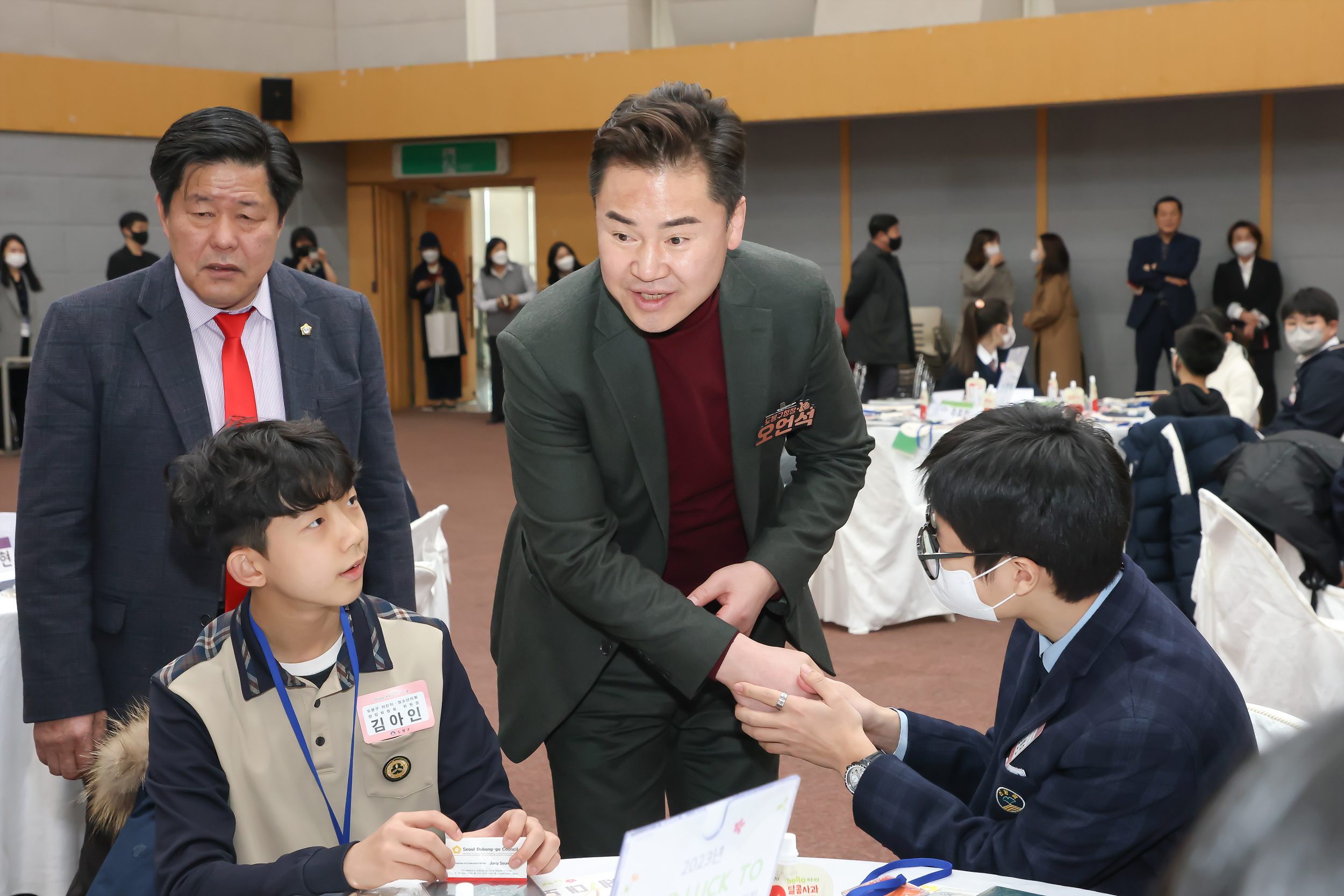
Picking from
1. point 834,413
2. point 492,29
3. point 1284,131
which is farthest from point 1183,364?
point 492,29

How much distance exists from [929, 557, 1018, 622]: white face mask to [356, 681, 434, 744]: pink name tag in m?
0.69

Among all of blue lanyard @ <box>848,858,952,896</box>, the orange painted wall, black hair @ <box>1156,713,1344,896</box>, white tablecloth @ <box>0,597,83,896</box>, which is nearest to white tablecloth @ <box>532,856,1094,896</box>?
blue lanyard @ <box>848,858,952,896</box>

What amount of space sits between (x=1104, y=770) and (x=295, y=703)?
3.27 ft

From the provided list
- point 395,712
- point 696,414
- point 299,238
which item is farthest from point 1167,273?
point 395,712

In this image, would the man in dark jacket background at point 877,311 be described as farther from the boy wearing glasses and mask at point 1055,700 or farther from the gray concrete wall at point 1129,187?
the boy wearing glasses and mask at point 1055,700

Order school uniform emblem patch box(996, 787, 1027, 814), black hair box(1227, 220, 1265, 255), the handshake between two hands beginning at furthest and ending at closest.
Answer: black hair box(1227, 220, 1265, 255) → the handshake between two hands → school uniform emblem patch box(996, 787, 1027, 814)

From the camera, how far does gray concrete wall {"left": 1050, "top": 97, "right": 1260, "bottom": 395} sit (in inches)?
363

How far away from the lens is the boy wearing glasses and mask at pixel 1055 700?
1302 millimetres

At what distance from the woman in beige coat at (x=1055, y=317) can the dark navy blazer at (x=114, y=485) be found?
8316 mm

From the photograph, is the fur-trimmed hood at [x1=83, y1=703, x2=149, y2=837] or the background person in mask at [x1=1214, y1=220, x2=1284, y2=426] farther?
the background person in mask at [x1=1214, y1=220, x2=1284, y2=426]

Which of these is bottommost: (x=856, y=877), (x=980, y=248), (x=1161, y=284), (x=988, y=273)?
(x=856, y=877)

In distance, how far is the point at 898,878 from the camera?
4.22 ft

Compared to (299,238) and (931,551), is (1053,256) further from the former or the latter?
(931,551)

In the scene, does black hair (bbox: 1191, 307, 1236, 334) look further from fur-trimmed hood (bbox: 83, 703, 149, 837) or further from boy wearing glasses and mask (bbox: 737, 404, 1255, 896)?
fur-trimmed hood (bbox: 83, 703, 149, 837)
